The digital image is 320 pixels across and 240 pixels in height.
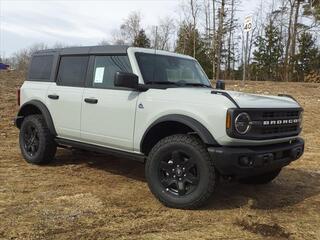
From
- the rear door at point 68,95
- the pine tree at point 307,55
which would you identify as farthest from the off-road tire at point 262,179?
the pine tree at point 307,55

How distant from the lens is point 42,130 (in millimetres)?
7148

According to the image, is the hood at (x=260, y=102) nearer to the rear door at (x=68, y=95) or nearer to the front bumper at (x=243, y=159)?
the front bumper at (x=243, y=159)

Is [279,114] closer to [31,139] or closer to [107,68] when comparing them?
[107,68]

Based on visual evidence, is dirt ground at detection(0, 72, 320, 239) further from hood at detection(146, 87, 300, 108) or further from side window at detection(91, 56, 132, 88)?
side window at detection(91, 56, 132, 88)

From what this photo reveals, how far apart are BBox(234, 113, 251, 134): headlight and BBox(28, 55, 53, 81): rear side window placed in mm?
3508

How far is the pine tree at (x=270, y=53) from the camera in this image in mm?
40406

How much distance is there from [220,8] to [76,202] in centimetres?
2956

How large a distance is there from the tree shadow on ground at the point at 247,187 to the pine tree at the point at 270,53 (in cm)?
3383

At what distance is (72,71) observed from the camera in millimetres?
6844

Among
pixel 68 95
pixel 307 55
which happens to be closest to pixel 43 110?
pixel 68 95

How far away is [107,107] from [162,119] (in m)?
0.96

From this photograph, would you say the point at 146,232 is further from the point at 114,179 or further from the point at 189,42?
the point at 189,42

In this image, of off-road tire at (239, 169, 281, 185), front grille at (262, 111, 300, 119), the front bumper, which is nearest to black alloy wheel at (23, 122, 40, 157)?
off-road tire at (239, 169, 281, 185)

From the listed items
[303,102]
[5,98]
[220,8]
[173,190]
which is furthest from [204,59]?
[173,190]
